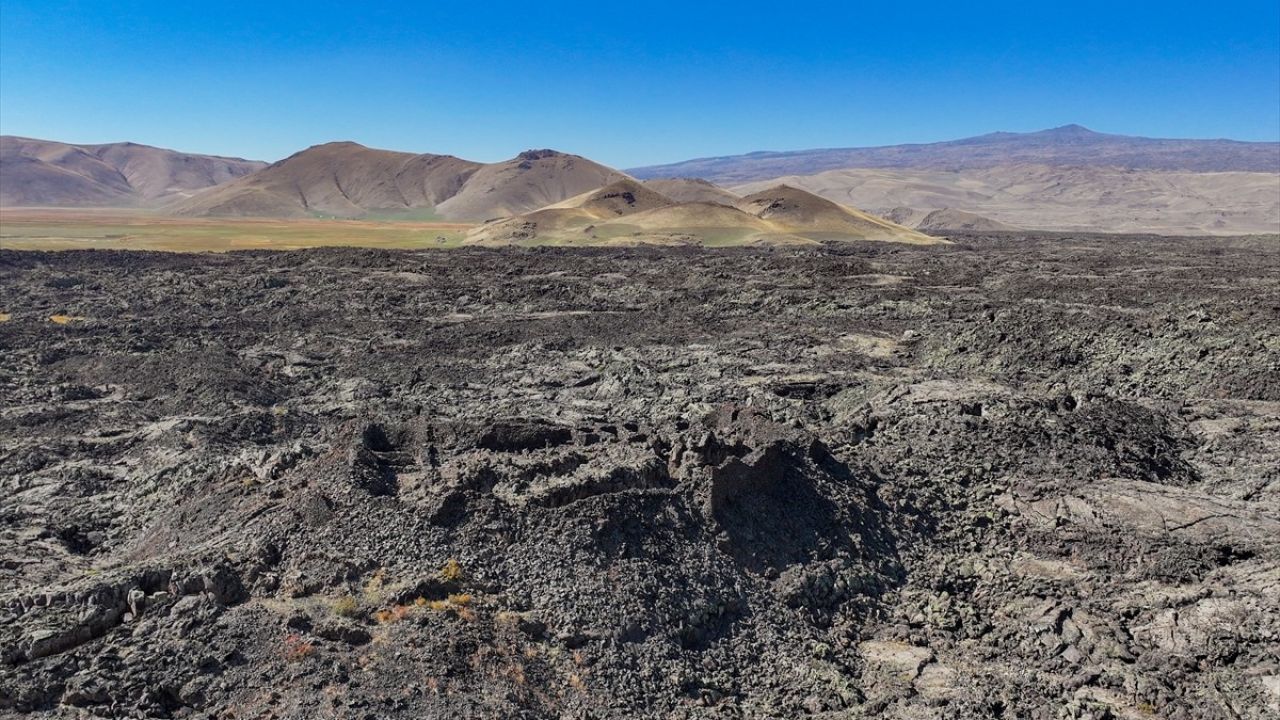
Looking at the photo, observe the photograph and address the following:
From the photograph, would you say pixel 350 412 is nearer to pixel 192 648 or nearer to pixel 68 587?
pixel 68 587

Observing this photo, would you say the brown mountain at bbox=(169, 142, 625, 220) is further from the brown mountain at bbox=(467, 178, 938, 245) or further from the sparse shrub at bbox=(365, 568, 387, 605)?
the sparse shrub at bbox=(365, 568, 387, 605)

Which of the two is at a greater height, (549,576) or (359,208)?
(359,208)

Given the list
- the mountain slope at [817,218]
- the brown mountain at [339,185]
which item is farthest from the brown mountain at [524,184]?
the mountain slope at [817,218]

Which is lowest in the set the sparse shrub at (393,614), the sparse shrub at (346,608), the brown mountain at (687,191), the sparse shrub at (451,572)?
the sparse shrub at (393,614)

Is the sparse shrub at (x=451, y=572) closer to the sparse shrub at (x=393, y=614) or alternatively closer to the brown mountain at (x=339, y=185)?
the sparse shrub at (x=393, y=614)

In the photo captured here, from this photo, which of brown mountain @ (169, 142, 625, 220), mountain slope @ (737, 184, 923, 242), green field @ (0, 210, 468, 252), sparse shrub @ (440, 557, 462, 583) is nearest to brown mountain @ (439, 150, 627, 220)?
brown mountain @ (169, 142, 625, 220)

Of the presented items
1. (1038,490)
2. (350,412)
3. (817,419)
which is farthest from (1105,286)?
(350,412)

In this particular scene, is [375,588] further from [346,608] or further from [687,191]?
[687,191]
